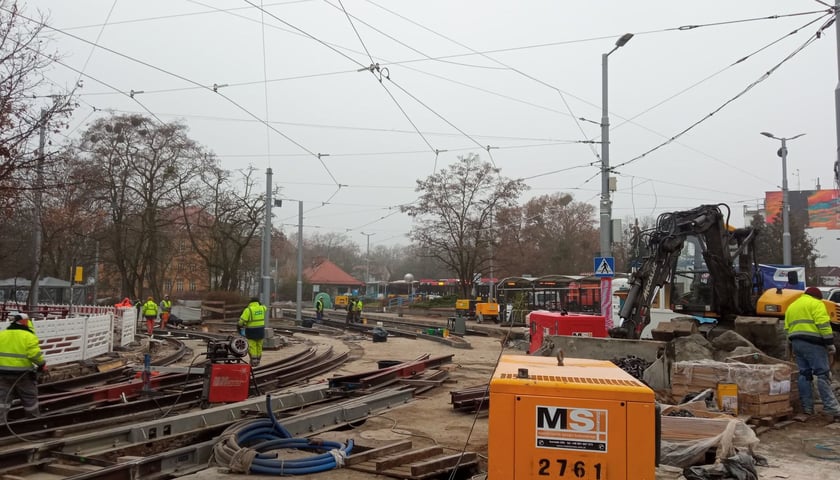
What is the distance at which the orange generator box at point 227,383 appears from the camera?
1019cm

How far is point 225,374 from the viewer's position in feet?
33.8

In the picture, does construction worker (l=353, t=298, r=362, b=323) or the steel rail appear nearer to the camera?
the steel rail

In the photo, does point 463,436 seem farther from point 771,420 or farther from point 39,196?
point 39,196

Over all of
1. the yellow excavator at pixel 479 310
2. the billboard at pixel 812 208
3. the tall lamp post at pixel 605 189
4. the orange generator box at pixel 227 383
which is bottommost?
the yellow excavator at pixel 479 310

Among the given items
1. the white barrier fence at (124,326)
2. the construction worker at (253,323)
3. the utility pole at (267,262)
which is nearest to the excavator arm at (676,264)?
the construction worker at (253,323)

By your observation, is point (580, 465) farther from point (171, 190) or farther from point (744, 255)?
point (171, 190)

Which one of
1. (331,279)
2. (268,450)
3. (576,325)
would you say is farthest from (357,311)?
(331,279)

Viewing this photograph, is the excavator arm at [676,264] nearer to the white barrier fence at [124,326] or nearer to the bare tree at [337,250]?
the white barrier fence at [124,326]

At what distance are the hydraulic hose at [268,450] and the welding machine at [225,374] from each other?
106 inches

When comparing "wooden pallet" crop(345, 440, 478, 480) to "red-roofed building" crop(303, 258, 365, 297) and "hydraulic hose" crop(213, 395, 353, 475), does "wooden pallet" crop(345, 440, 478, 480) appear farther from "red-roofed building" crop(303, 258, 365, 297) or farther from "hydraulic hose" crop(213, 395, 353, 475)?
"red-roofed building" crop(303, 258, 365, 297)

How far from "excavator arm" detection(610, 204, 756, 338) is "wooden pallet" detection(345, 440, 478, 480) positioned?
24.5 feet

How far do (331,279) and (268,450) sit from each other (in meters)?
96.5

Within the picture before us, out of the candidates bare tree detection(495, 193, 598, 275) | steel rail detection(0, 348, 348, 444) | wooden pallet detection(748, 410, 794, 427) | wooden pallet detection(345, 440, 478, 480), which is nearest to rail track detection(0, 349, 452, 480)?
A: steel rail detection(0, 348, 348, 444)

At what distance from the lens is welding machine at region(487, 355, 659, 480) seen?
3793 mm
